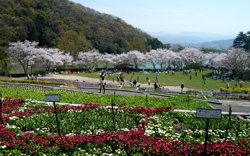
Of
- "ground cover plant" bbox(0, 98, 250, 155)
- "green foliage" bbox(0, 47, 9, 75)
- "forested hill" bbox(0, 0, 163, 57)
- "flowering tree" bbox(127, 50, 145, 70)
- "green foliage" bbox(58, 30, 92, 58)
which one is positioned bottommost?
"ground cover plant" bbox(0, 98, 250, 155)

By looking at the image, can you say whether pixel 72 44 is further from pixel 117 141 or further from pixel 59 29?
pixel 117 141

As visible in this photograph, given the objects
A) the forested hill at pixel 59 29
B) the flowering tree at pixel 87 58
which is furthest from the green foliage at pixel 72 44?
the flowering tree at pixel 87 58

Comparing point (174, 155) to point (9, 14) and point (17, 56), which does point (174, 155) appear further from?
point (9, 14)

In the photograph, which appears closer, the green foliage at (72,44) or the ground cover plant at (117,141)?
the ground cover plant at (117,141)

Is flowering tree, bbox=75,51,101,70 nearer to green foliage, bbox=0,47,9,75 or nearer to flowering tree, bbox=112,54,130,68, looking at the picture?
flowering tree, bbox=112,54,130,68

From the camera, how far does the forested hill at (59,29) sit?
77.4 m

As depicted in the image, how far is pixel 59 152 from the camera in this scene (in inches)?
273

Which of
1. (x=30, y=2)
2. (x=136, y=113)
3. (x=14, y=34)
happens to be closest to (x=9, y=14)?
(x=14, y=34)

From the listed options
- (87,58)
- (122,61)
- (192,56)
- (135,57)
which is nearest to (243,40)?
(192,56)

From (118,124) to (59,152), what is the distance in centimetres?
341

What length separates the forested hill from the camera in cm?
7738

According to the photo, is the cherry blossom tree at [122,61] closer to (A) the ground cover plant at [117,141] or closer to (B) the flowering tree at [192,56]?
(B) the flowering tree at [192,56]

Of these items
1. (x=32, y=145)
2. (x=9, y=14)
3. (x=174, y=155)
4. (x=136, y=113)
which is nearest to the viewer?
(x=174, y=155)

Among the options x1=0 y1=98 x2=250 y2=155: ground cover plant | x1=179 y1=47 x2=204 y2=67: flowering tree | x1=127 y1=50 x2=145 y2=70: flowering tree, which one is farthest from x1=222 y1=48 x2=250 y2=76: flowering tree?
x1=0 y1=98 x2=250 y2=155: ground cover plant
